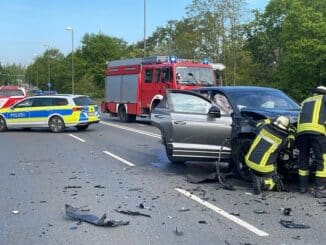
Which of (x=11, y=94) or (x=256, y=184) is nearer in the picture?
(x=256, y=184)

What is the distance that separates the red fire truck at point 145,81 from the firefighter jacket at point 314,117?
41.7 feet

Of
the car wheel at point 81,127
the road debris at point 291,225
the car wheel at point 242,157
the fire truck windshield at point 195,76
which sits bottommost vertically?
the car wheel at point 81,127

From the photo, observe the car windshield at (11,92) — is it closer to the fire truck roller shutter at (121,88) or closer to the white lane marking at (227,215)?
the fire truck roller shutter at (121,88)

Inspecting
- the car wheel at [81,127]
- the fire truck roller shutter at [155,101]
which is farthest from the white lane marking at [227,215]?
the fire truck roller shutter at [155,101]

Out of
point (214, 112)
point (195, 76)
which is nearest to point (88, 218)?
point (214, 112)

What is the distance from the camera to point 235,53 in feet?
143

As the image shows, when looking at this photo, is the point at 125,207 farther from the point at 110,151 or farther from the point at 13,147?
the point at 13,147

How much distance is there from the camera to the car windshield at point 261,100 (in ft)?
30.8

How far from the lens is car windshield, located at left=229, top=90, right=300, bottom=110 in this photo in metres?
9.38

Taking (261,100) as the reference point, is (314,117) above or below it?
below

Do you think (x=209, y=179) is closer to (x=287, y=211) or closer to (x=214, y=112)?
(x=214, y=112)

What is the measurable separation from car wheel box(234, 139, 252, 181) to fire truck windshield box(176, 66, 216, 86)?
1205 centimetres

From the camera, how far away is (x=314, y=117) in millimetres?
7539

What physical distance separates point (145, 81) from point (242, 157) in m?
14.6
